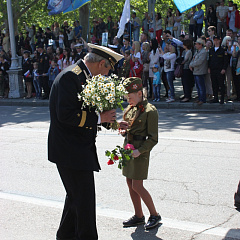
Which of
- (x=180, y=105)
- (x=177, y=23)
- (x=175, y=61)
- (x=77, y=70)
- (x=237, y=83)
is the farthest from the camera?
(x=177, y=23)

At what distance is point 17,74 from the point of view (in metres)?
19.0

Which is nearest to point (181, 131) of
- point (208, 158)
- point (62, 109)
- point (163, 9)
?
point (208, 158)

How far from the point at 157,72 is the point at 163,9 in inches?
885

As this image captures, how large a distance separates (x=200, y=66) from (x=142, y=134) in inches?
376

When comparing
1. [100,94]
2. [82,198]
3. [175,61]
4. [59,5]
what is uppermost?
[59,5]

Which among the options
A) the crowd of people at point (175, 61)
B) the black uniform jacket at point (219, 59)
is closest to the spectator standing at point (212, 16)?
the crowd of people at point (175, 61)

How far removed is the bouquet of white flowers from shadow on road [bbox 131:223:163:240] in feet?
5.14

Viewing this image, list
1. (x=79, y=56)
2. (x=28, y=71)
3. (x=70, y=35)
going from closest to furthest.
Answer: (x=79, y=56)
(x=28, y=71)
(x=70, y=35)

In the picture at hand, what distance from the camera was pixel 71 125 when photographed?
3516 mm

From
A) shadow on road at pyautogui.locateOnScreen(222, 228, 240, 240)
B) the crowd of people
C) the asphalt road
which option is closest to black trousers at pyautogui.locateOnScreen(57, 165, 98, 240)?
the asphalt road

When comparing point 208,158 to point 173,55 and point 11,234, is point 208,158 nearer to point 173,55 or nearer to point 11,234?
point 11,234

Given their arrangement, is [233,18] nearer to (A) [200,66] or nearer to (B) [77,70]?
(A) [200,66]

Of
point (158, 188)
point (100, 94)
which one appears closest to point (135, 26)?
point (158, 188)

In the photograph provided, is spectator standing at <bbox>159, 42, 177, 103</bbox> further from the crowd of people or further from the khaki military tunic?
the khaki military tunic
